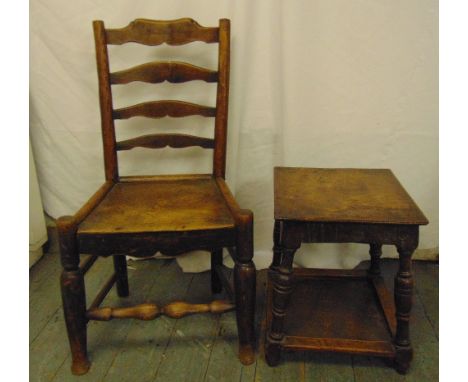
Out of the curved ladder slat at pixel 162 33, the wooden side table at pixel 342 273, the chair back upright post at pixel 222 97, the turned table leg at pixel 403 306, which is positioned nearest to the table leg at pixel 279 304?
the wooden side table at pixel 342 273

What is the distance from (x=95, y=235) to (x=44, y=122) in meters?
0.75

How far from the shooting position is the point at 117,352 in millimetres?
1406

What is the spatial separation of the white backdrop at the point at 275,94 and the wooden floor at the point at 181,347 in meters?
0.37

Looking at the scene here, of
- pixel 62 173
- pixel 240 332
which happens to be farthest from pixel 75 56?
pixel 240 332

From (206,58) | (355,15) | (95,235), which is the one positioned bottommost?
(95,235)

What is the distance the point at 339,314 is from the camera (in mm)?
1447

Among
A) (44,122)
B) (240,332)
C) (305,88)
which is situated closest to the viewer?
(240,332)

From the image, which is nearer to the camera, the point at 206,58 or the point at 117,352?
the point at 117,352

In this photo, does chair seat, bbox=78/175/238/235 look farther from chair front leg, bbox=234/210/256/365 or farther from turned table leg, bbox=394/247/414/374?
turned table leg, bbox=394/247/414/374

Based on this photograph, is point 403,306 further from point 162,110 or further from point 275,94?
point 162,110

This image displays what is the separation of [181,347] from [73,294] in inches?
15.7

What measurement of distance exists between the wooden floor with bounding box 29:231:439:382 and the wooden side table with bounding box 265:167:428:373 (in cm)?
8

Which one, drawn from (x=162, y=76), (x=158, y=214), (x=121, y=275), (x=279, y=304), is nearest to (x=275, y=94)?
(x=162, y=76)

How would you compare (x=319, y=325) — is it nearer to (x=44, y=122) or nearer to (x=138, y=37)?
(x=138, y=37)
